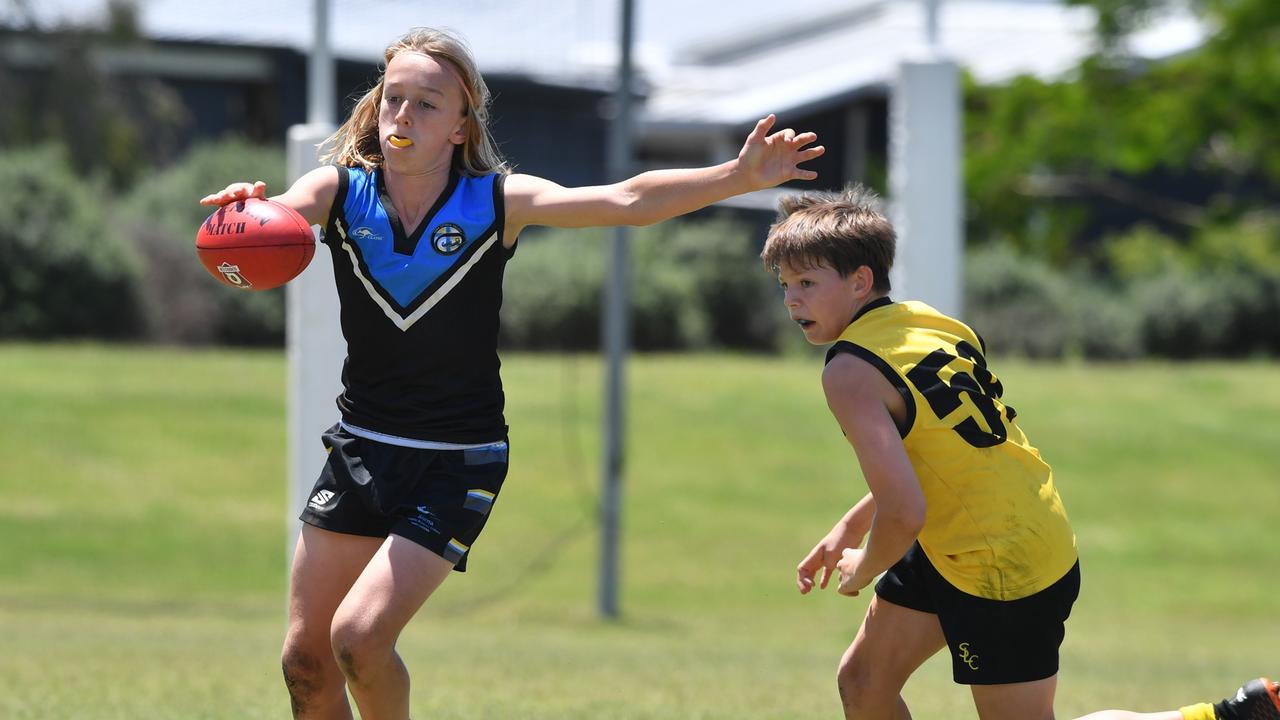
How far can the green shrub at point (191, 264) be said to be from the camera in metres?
22.8

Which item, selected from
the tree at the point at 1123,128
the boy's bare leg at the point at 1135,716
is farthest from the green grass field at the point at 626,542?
the tree at the point at 1123,128

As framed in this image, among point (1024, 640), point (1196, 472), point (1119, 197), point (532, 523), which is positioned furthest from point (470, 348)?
point (1119, 197)

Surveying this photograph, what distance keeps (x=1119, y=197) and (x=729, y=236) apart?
27.8ft

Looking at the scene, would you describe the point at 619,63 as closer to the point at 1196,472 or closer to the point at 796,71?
the point at 1196,472

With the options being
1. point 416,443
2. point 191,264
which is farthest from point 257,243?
point 191,264

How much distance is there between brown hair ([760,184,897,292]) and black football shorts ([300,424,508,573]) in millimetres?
1015

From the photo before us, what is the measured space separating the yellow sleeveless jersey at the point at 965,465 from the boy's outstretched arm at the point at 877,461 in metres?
0.07

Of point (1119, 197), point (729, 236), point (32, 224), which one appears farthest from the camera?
point (1119, 197)

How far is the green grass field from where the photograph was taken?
743 centimetres

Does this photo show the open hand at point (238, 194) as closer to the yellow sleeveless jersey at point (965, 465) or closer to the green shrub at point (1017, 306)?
the yellow sleeveless jersey at point (965, 465)

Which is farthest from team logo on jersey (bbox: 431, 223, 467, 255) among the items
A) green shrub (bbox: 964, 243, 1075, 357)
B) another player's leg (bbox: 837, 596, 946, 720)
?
green shrub (bbox: 964, 243, 1075, 357)

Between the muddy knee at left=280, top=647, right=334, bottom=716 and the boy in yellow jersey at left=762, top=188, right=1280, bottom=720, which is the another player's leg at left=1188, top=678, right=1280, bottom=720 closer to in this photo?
the boy in yellow jersey at left=762, top=188, right=1280, bottom=720

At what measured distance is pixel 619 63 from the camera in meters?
11.9

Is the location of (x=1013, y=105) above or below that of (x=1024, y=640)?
above
